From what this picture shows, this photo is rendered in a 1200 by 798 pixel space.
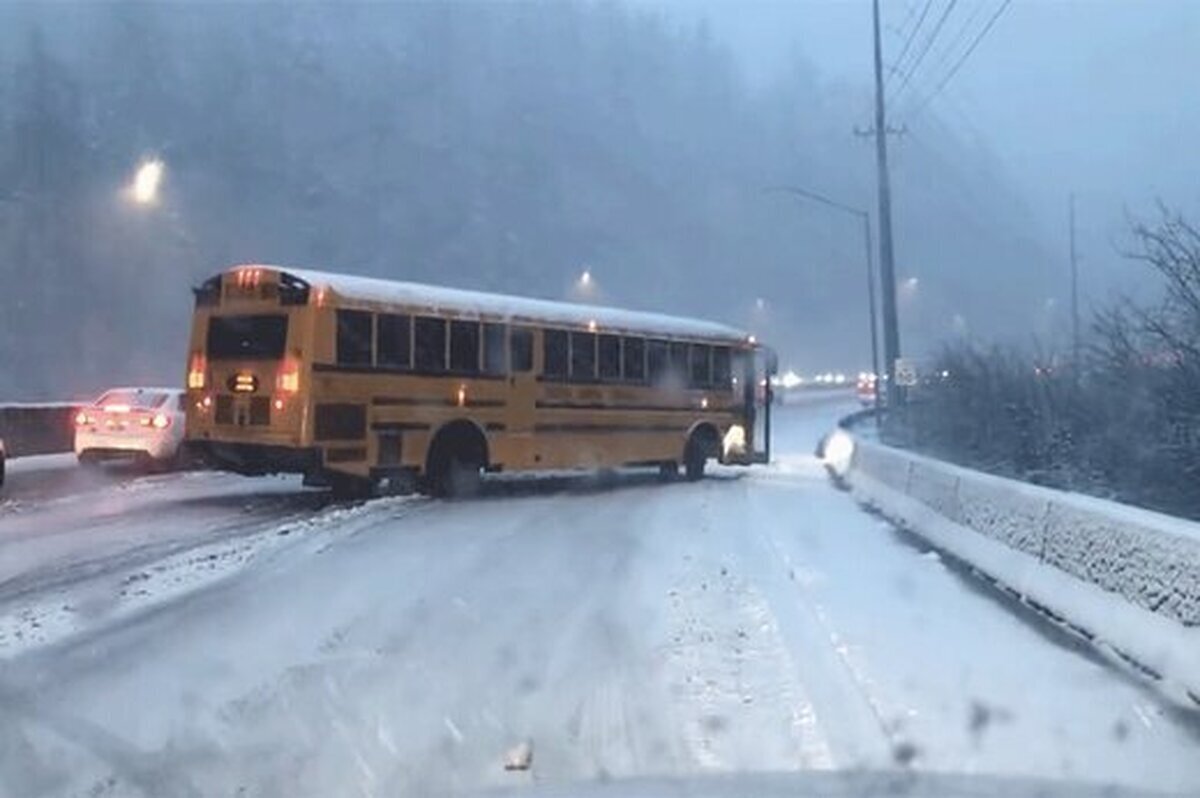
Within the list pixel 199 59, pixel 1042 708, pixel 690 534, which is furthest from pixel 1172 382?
pixel 199 59

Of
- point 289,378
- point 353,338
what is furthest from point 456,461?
point 289,378

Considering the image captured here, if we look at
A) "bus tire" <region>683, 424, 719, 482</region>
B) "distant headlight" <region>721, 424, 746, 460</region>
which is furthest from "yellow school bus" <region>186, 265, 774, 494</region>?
"distant headlight" <region>721, 424, 746, 460</region>

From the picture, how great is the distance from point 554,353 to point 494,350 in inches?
63.1

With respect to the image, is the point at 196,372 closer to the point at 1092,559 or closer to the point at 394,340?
the point at 394,340

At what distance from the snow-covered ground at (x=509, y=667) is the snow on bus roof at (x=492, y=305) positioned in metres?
3.80

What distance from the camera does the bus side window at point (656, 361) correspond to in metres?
28.6

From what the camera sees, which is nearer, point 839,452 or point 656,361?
point 656,361

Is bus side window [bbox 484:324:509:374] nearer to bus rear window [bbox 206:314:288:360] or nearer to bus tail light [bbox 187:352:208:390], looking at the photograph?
bus rear window [bbox 206:314:288:360]

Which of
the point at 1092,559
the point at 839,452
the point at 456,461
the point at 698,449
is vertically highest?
the point at 839,452

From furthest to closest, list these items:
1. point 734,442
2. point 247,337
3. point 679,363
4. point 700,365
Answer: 1. point 734,442
2. point 700,365
3. point 679,363
4. point 247,337

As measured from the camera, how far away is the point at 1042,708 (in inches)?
383

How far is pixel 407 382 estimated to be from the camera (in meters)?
22.4

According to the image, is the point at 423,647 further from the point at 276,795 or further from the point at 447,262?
the point at 447,262

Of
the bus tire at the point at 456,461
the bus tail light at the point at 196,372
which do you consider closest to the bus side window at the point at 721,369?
the bus tire at the point at 456,461
